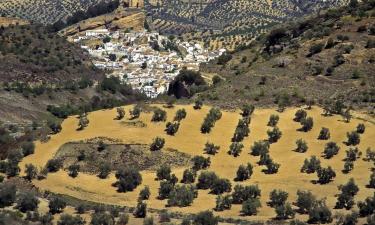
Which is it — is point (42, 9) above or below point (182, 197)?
below

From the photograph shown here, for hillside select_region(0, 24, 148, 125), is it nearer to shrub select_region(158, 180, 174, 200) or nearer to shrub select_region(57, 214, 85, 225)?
shrub select_region(158, 180, 174, 200)

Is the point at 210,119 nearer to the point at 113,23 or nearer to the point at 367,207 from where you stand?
the point at 367,207

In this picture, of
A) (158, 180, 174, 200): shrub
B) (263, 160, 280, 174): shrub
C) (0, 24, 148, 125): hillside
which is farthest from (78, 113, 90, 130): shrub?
(0, 24, 148, 125): hillside

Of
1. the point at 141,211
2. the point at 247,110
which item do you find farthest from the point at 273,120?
the point at 141,211

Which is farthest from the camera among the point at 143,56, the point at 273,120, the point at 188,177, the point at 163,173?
the point at 143,56

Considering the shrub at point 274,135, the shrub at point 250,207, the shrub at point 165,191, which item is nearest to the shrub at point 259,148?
the shrub at point 274,135

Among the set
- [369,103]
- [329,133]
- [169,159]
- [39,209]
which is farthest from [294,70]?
[39,209]
